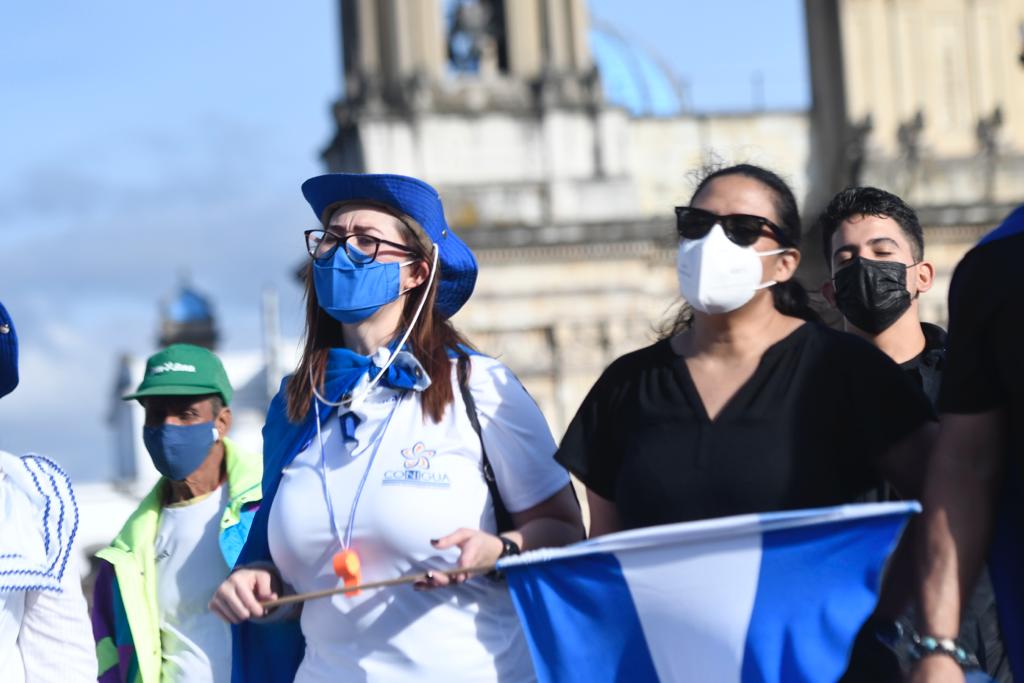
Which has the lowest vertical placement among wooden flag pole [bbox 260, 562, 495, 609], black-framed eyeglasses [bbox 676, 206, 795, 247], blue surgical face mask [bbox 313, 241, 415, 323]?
wooden flag pole [bbox 260, 562, 495, 609]

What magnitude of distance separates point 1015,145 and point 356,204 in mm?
26959

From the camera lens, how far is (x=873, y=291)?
6324 mm

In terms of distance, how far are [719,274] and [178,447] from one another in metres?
3.00

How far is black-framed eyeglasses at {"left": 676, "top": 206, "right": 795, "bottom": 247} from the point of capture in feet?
16.6

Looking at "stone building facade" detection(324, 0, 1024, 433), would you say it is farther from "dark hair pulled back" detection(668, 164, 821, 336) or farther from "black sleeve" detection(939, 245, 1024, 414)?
"black sleeve" detection(939, 245, 1024, 414)

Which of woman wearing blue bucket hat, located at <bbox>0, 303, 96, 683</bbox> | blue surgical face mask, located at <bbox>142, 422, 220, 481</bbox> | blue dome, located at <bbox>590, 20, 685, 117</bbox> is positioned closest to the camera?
woman wearing blue bucket hat, located at <bbox>0, 303, 96, 683</bbox>

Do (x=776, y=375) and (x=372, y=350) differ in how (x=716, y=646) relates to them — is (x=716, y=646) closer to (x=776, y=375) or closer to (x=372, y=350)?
(x=776, y=375)

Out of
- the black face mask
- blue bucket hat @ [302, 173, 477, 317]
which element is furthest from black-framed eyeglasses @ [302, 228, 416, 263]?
the black face mask

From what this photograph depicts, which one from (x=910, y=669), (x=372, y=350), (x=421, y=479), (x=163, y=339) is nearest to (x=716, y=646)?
(x=910, y=669)

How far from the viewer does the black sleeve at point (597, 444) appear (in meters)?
5.09

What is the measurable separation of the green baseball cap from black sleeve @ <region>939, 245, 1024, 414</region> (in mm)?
3399

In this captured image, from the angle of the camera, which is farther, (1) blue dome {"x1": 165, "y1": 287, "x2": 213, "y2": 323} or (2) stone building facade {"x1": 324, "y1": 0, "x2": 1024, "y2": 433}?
(1) blue dome {"x1": 165, "y1": 287, "x2": 213, "y2": 323}

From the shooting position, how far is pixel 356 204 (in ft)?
18.6

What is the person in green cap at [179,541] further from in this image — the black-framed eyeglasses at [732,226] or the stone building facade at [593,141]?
the stone building facade at [593,141]
